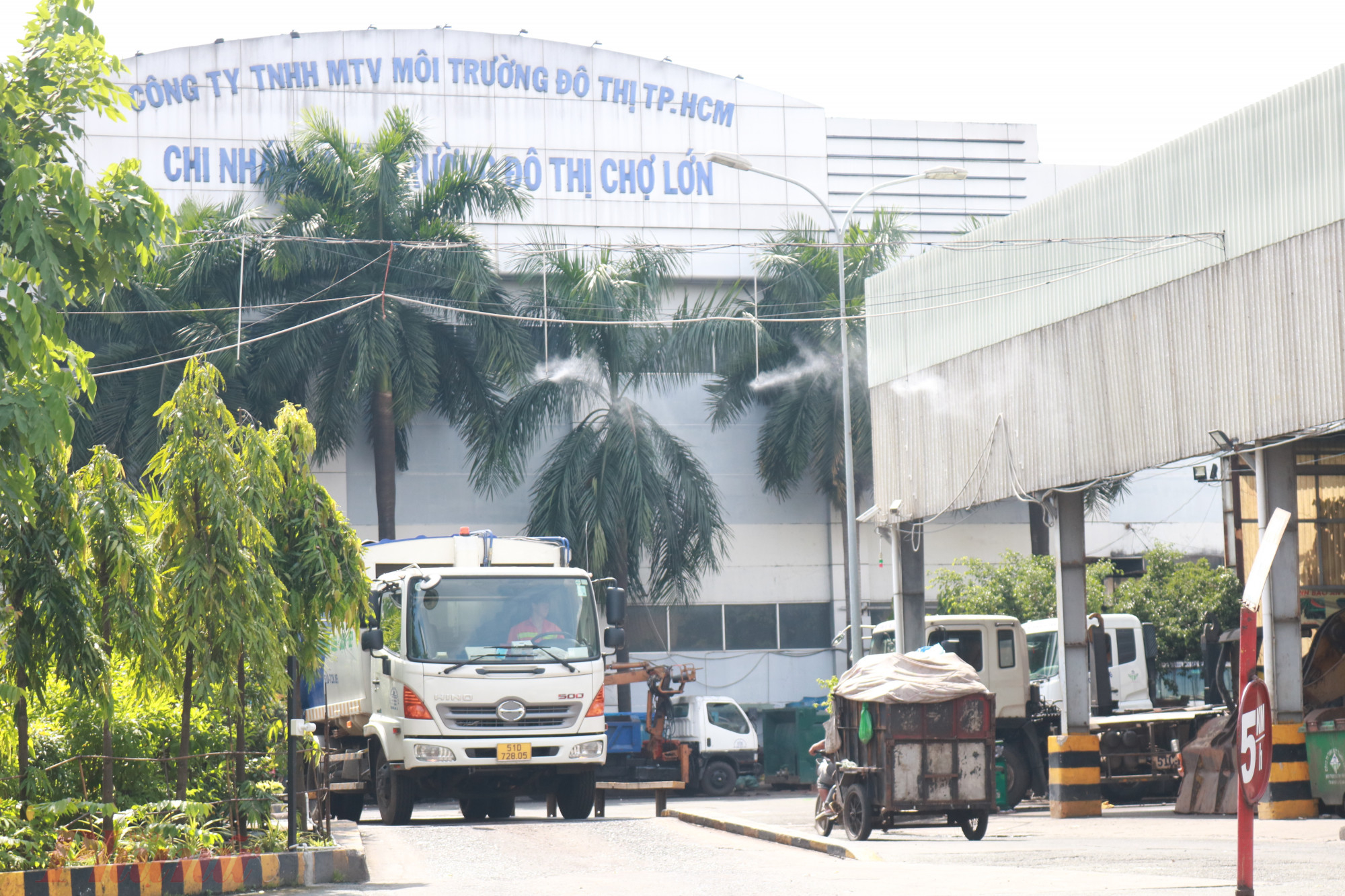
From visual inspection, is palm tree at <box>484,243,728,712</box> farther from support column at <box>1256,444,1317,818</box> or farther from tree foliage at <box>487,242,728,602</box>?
support column at <box>1256,444,1317,818</box>

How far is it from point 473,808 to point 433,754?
10.3ft

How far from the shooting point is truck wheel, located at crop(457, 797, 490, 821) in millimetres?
19727

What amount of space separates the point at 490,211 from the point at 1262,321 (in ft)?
68.8

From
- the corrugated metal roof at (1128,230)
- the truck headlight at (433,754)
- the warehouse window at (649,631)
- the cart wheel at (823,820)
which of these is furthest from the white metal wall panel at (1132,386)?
the warehouse window at (649,631)

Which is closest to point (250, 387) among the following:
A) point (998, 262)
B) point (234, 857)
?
point (998, 262)

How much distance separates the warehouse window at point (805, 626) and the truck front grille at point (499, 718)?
22709mm

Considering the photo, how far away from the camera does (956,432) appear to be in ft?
76.3

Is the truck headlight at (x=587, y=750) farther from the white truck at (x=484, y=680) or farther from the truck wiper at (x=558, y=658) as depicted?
the truck wiper at (x=558, y=658)

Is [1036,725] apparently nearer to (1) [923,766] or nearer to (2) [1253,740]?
(1) [923,766]

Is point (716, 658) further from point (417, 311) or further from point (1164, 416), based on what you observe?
point (1164, 416)

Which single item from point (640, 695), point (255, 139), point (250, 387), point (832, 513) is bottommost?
point (640, 695)

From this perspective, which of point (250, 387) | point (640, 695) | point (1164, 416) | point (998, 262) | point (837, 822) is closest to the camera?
point (837, 822)

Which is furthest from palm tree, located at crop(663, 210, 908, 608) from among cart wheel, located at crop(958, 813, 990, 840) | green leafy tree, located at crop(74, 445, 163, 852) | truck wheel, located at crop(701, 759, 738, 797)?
green leafy tree, located at crop(74, 445, 163, 852)

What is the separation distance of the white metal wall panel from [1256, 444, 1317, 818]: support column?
0.65 metres
